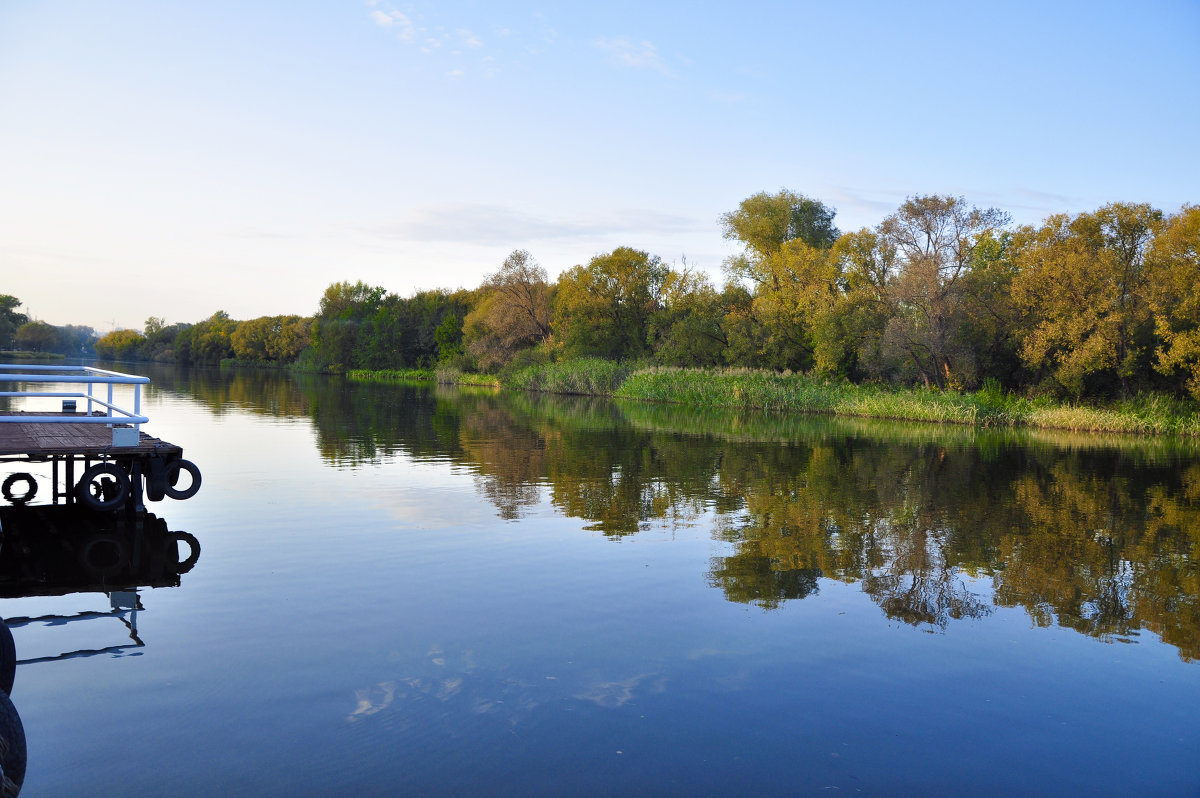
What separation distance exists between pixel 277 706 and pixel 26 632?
3188 mm

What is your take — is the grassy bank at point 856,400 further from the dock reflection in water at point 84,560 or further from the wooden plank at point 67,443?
the dock reflection in water at point 84,560

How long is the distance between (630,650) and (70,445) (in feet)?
30.6

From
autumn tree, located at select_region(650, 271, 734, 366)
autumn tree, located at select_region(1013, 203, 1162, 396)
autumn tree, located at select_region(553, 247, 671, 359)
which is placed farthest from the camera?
autumn tree, located at select_region(553, 247, 671, 359)

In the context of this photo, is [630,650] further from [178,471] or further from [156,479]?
[178,471]

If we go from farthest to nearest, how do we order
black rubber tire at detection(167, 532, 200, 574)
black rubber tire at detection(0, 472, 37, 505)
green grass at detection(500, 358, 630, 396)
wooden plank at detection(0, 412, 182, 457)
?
green grass at detection(500, 358, 630, 396), black rubber tire at detection(0, 472, 37, 505), wooden plank at detection(0, 412, 182, 457), black rubber tire at detection(167, 532, 200, 574)

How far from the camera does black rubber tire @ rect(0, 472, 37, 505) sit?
14660mm

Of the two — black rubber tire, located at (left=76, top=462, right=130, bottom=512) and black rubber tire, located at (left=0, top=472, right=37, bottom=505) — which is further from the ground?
black rubber tire, located at (left=76, top=462, right=130, bottom=512)

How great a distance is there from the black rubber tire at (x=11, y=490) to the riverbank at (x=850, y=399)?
3373 centimetres

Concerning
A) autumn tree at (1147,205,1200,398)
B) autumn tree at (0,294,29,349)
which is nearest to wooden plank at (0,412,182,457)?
autumn tree at (1147,205,1200,398)

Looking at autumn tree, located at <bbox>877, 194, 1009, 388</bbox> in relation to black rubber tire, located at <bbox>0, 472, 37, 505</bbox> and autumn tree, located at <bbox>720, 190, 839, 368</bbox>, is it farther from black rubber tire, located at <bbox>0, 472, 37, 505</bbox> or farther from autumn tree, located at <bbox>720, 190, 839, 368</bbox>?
black rubber tire, located at <bbox>0, 472, 37, 505</bbox>

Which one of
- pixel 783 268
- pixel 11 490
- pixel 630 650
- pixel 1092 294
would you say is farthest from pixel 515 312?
pixel 630 650

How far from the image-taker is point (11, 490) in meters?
15.4

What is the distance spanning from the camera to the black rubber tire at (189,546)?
10.5 meters

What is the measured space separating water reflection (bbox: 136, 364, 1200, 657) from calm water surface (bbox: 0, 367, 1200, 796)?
101 millimetres
